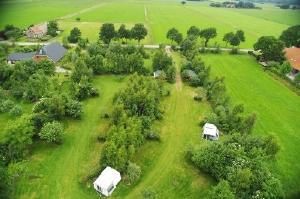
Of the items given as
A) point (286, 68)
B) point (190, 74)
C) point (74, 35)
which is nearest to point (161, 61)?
point (190, 74)

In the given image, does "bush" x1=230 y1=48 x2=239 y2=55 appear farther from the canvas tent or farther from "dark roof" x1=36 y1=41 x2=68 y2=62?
"dark roof" x1=36 y1=41 x2=68 y2=62

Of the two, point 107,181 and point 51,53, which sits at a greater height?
point 51,53

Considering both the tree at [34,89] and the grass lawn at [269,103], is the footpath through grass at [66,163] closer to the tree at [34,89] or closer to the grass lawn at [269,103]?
the tree at [34,89]

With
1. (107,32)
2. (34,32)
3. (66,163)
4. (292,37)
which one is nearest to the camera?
(66,163)

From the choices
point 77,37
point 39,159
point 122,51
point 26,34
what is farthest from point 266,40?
point 26,34

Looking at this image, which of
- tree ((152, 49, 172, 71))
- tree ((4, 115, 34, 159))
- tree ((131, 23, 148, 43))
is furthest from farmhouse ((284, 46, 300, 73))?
tree ((4, 115, 34, 159))

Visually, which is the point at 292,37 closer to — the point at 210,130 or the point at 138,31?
the point at 138,31

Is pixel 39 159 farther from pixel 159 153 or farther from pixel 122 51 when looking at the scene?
pixel 122 51
